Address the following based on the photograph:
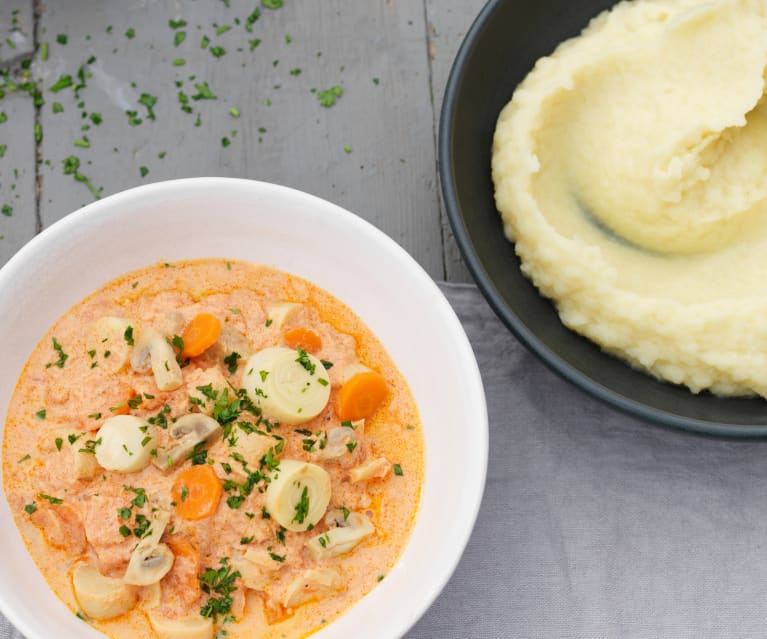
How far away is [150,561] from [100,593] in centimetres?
21

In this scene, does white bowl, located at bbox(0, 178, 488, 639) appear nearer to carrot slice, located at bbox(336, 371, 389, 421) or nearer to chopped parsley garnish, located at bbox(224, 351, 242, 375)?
carrot slice, located at bbox(336, 371, 389, 421)

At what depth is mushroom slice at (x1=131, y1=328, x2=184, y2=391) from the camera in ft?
9.40

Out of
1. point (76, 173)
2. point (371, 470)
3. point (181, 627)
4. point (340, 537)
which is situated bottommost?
point (181, 627)

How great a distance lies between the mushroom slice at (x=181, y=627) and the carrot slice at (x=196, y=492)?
0.33 m

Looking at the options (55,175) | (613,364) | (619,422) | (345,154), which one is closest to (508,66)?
(345,154)

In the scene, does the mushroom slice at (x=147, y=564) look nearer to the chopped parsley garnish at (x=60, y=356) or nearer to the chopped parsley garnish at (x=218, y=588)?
the chopped parsley garnish at (x=218, y=588)

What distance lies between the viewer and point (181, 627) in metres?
2.77

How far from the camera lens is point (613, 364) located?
3227 mm

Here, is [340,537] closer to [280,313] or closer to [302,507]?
[302,507]

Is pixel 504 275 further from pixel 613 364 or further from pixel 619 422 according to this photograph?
pixel 619 422

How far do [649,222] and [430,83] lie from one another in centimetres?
121

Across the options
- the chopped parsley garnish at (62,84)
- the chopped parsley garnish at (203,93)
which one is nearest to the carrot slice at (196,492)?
the chopped parsley garnish at (203,93)

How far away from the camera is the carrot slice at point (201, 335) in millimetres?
2945

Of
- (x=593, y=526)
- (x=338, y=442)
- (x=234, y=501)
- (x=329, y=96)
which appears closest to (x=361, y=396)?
(x=338, y=442)
